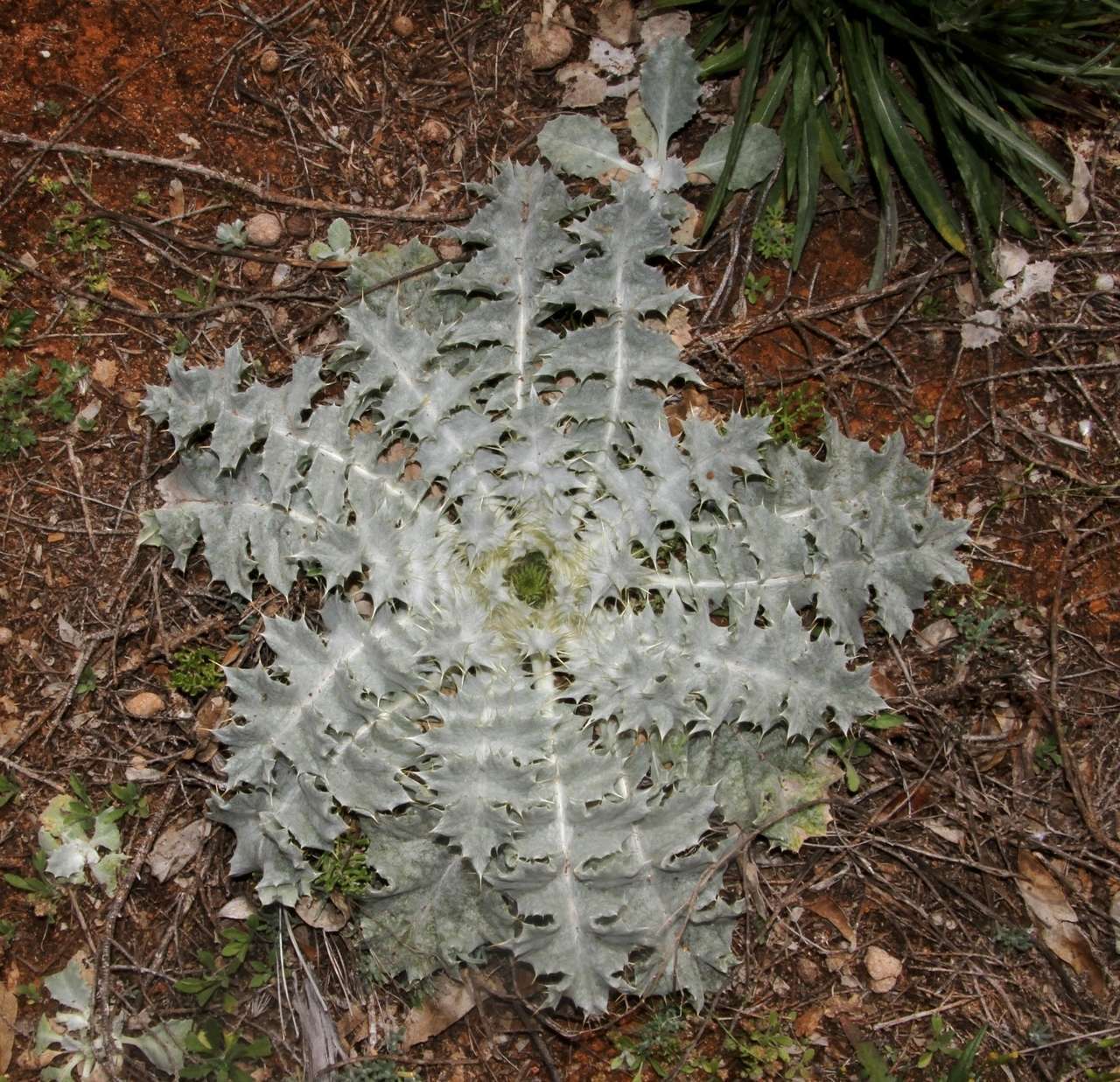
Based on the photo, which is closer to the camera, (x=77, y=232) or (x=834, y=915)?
(x=834, y=915)

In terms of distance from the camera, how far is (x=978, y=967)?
338 cm

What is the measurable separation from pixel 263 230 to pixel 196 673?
1512mm

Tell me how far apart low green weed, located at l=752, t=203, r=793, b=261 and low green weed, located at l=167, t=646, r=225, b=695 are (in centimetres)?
228

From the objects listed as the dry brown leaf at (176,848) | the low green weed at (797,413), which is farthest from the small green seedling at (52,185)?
the low green weed at (797,413)

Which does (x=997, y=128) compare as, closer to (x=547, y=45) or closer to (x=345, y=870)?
(x=547, y=45)

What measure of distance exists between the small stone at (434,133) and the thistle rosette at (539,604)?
513mm

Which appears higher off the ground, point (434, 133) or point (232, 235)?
point (434, 133)

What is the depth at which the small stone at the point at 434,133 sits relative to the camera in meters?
3.76

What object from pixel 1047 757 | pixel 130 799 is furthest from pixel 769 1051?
pixel 130 799

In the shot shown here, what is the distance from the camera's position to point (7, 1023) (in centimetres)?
326

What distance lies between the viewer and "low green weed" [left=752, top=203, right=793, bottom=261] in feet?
12.0

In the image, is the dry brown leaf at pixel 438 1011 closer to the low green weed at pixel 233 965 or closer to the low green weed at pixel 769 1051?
the low green weed at pixel 233 965

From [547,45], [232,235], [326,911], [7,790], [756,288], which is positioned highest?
[547,45]

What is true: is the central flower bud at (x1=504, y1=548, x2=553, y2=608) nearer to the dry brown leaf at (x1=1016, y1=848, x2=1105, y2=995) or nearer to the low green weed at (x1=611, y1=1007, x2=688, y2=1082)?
the low green weed at (x1=611, y1=1007, x2=688, y2=1082)
